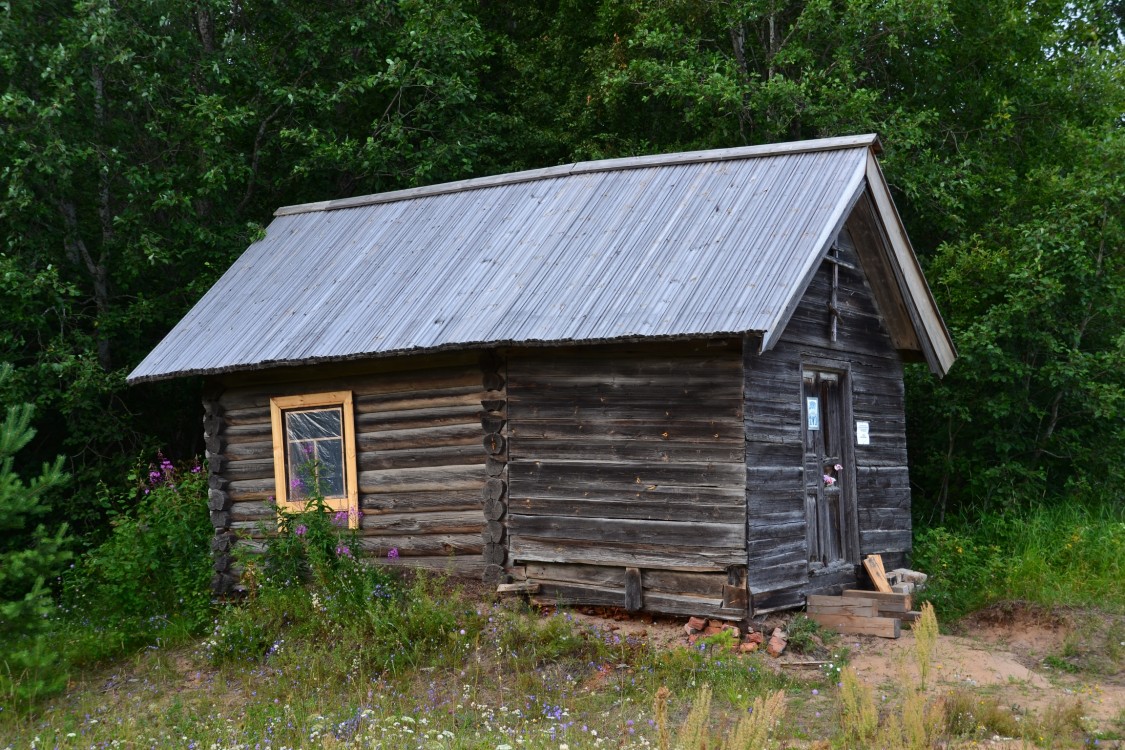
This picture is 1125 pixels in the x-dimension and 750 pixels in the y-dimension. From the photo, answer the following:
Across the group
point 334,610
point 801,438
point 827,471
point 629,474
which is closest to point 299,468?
point 334,610

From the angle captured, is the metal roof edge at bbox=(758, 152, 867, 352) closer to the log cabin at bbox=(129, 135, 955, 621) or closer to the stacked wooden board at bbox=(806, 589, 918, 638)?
the log cabin at bbox=(129, 135, 955, 621)

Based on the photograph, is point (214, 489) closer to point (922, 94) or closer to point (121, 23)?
point (121, 23)

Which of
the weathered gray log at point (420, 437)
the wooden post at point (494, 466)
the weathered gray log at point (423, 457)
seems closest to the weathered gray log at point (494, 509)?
the wooden post at point (494, 466)

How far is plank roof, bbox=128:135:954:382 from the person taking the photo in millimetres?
10141

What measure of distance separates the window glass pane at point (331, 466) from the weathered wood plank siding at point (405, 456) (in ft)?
1.03

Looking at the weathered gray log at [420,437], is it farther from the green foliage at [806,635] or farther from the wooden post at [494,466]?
the green foliage at [806,635]

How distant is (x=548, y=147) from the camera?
20.4 meters

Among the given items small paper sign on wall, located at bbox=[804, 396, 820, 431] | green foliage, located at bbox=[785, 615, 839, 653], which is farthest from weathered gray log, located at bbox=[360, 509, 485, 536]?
small paper sign on wall, located at bbox=[804, 396, 820, 431]

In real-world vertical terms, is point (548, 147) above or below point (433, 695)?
above

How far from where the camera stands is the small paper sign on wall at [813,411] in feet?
37.1

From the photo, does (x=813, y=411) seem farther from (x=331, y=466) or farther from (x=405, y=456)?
(x=331, y=466)

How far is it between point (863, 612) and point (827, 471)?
1754 millimetres

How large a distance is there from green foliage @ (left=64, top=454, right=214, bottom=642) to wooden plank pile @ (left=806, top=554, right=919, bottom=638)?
633 centimetres

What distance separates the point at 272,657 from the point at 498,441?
281 cm
